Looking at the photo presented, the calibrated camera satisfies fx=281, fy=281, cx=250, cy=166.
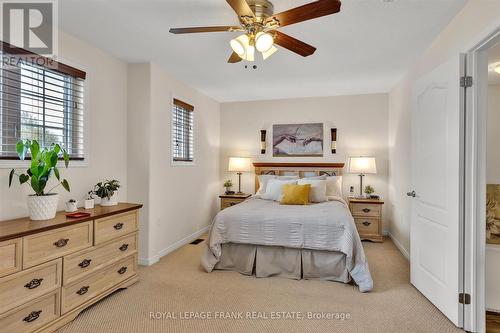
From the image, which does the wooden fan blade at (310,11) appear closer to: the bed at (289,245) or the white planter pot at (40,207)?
the bed at (289,245)

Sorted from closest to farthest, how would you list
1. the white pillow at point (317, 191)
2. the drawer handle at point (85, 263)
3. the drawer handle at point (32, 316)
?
the drawer handle at point (32, 316), the drawer handle at point (85, 263), the white pillow at point (317, 191)

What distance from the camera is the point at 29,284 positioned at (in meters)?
1.93

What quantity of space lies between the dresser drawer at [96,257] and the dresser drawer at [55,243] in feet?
0.24

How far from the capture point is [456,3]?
2.19 m

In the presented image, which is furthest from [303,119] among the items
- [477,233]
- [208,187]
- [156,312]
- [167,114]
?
[156,312]

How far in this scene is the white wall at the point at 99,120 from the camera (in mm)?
2771

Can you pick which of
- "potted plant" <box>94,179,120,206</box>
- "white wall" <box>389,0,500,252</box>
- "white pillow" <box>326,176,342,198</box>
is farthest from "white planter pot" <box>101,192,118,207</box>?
"white wall" <box>389,0,500,252</box>

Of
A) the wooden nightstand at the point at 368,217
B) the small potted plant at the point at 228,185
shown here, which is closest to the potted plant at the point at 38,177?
the small potted plant at the point at 228,185

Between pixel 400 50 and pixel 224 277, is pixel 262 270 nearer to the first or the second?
pixel 224 277

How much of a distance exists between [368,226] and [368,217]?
0.47ft

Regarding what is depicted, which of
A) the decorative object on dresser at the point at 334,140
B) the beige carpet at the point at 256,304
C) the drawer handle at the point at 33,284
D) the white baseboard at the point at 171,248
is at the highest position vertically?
the decorative object on dresser at the point at 334,140

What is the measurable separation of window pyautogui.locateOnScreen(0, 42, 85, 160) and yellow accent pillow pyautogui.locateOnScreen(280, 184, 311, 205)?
8.42 ft

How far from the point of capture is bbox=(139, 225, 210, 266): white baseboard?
3.49 m

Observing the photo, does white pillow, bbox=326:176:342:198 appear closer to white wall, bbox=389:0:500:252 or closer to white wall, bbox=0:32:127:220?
white wall, bbox=389:0:500:252
